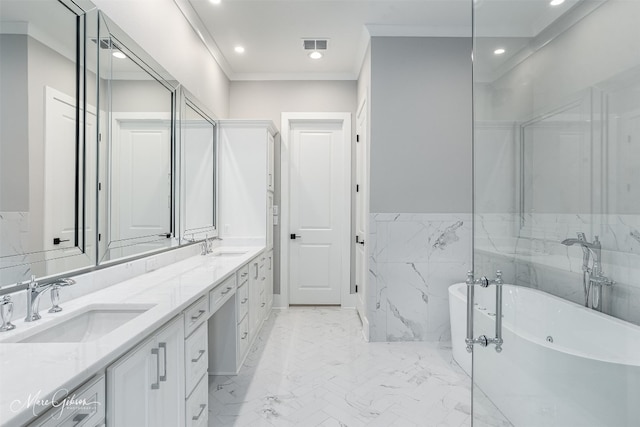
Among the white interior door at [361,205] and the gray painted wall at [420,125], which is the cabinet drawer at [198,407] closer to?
the white interior door at [361,205]

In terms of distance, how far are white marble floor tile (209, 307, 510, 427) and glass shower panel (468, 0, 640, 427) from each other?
0.69 meters

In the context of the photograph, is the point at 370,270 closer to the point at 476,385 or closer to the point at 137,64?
the point at 476,385

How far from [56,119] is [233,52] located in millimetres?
2639

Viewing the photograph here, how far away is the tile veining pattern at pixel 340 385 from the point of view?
2008mm

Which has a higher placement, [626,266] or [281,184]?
[281,184]

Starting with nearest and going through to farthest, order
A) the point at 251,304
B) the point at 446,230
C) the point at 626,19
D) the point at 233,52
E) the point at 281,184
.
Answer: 1. the point at 626,19
2. the point at 251,304
3. the point at 446,230
4. the point at 233,52
5. the point at 281,184

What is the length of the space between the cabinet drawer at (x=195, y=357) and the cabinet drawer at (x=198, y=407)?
0.04 m

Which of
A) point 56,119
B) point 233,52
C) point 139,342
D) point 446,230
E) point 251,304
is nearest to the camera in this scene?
point 139,342

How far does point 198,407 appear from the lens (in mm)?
1628

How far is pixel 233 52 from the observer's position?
3646 millimetres

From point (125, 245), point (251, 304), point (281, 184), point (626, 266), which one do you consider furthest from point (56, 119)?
point (281, 184)

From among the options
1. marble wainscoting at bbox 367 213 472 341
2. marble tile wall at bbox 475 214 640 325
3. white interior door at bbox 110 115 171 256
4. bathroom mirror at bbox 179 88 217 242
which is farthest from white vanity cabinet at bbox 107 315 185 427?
marble wainscoting at bbox 367 213 472 341

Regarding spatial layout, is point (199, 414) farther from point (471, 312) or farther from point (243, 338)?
point (471, 312)

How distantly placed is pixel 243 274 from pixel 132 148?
1208mm
